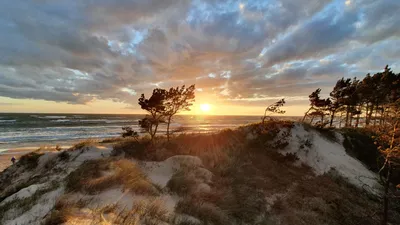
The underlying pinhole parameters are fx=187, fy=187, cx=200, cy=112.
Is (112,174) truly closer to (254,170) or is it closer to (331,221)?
(254,170)

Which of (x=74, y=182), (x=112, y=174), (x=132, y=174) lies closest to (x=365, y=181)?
(x=132, y=174)

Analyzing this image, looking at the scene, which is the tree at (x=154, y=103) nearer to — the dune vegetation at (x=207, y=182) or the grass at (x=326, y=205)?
the dune vegetation at (x=207, y=182)

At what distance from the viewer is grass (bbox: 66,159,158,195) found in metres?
6.80

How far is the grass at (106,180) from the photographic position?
22.3ft

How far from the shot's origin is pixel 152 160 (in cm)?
1191

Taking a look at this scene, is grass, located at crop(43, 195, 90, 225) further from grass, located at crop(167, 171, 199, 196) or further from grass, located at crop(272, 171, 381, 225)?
grass, located at crop(272, 171, 381, 225)

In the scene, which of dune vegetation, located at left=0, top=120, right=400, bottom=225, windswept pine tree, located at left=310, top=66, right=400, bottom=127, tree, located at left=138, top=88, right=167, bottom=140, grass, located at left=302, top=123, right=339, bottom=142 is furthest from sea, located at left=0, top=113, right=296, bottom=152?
windswept pine tree, located at left=310, top=66, right=400, bottom=127

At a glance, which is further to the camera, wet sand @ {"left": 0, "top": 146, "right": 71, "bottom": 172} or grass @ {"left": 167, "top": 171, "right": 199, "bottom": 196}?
wet sand @ {"left": 0, "top": 146, "right": 71, "bottom": 172}

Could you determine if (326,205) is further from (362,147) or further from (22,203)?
(362,147)

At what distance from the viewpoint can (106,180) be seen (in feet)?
24.1

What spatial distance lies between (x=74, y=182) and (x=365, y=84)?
3371cm

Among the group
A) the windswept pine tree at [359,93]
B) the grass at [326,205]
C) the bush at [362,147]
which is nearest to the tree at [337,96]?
the windswept pine tree at [359,93]

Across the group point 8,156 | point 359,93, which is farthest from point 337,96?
point 8,156

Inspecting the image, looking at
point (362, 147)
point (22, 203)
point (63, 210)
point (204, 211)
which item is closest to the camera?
point (63, 210)
